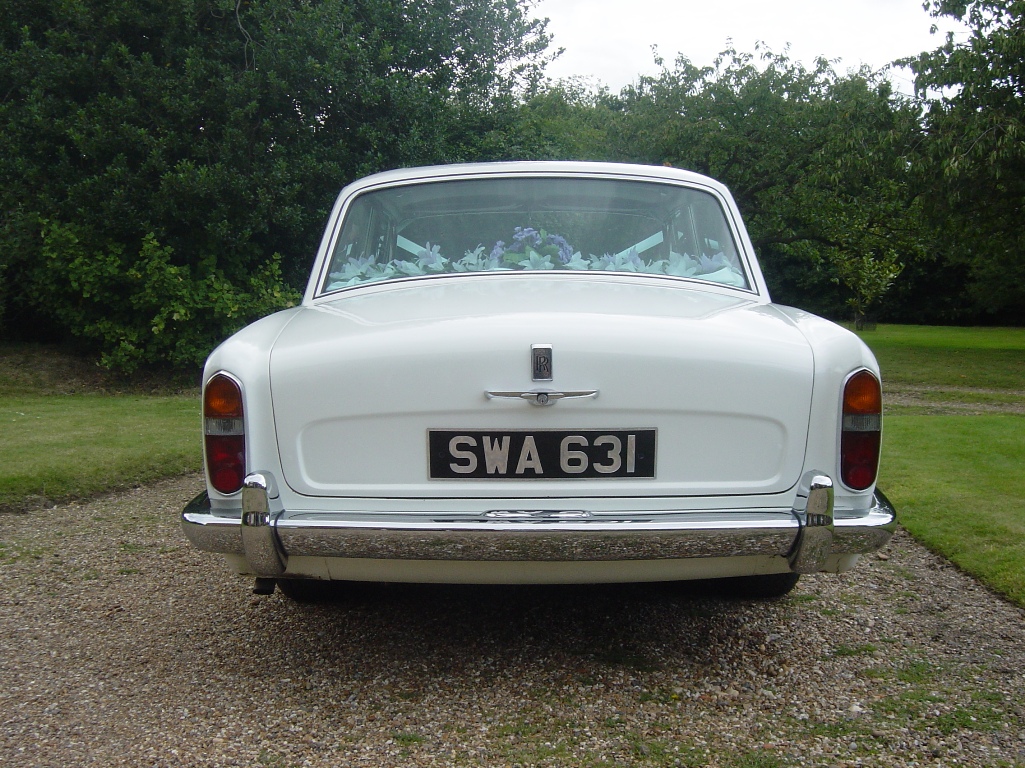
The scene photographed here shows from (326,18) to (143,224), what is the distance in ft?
11.2

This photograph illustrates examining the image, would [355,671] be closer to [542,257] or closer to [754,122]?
[542,257]

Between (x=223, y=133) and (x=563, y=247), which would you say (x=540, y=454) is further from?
(x=223, y=133)

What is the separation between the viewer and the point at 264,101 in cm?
Result: 1151

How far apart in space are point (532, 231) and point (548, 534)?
5.34ft

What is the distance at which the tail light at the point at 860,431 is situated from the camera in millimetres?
2707

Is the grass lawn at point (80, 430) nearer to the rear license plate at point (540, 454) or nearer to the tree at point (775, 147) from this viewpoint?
the rear license plate at point (540, 454)

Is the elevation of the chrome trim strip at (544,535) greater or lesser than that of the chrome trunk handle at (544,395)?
lesser

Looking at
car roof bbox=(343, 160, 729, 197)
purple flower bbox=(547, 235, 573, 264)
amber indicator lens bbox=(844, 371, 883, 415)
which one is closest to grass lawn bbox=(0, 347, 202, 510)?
car roof bbox=(343, 160, 729, 197)

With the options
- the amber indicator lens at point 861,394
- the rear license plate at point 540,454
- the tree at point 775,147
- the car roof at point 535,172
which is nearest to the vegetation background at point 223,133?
the tree at point 775,147

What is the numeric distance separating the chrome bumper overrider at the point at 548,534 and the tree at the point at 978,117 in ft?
44.1

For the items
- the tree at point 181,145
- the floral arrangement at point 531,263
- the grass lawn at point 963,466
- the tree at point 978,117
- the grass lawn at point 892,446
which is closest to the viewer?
the floral arrangement at point 531,263

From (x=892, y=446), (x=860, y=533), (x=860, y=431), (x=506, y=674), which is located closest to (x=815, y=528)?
(x=860, y=533)

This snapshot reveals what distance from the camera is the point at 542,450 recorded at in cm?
265

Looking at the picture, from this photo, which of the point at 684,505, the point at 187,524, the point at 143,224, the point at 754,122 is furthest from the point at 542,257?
the point at 754,122
